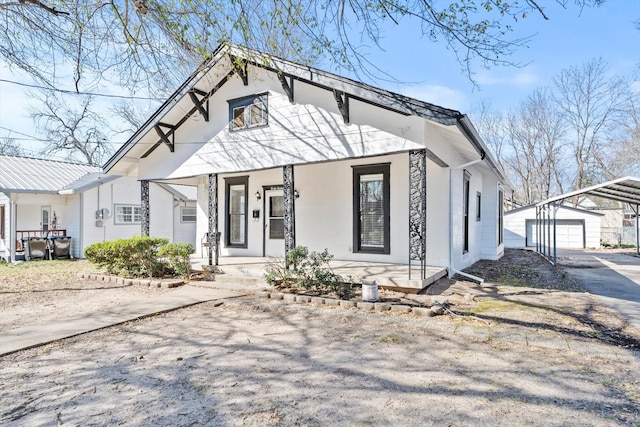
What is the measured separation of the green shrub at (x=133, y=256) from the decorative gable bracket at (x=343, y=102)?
17.6ft

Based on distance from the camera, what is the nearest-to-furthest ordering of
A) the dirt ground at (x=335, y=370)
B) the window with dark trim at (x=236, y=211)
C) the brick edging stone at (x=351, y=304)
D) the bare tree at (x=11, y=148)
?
1. the dirt ground at (x=335, y=370)
2. the brick edging stone at (x=351, y=304)
3. the window with dark trim at (x=236, y=211)
4. the bare tree at (x=11, y=148)

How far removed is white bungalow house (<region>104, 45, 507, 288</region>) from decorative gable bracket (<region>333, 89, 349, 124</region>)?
2 cm

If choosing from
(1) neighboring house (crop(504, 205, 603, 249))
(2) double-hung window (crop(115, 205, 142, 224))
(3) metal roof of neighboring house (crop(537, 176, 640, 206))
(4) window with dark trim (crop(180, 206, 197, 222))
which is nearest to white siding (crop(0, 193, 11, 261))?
(2) double-hung window (crop(115, 205, 142, 224))

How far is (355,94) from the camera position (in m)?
6.84

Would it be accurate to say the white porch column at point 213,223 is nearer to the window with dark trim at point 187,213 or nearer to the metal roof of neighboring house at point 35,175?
the metal roof of neighboring house at point 35,175

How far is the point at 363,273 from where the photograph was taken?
24.4 feet

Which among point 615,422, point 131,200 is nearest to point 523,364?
point 615,422

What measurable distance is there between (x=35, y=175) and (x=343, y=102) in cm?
1460

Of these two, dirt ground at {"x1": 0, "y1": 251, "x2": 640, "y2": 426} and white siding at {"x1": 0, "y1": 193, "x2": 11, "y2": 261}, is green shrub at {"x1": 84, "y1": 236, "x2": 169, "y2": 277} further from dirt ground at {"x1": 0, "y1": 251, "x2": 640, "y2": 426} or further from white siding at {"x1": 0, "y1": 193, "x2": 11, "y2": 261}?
white siding at {"x1": 0, "y1": 193, "x2": 11, "y2": 261}

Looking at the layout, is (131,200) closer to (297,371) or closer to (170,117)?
(170,117)

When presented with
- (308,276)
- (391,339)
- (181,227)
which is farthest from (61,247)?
(391,339)

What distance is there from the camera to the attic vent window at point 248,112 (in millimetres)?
8867

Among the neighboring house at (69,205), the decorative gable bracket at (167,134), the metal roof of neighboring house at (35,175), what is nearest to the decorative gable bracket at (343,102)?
the decorative gable bracket at (167,134)

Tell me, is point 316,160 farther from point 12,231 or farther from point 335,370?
point 12,231
